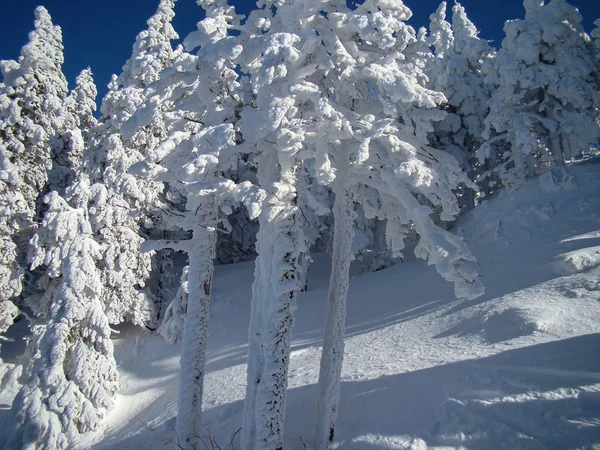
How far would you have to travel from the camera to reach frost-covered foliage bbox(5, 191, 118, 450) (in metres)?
11.8

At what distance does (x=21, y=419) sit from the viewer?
11.7m

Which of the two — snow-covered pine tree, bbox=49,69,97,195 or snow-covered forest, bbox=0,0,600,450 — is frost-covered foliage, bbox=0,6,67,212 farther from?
snow-covered pine tree, bbox=49,69,97,195

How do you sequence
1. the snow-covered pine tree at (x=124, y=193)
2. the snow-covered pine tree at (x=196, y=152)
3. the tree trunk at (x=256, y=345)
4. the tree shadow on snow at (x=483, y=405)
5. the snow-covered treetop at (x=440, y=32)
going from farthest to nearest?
the snow-covered treetop at (x=440, y=32) → the snow-covered pine tree at (x=124, y=193) → the snow-covered pine tree at (x=196, y=152) → the tree trunk at (x=256, y=345) → the tree shadow on snow at (x=483, y=405)

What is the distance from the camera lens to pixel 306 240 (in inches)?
392

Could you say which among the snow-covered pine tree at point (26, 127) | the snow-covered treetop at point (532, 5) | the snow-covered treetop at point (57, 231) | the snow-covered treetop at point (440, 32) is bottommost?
the snow-covered treetop at point (57, 231)

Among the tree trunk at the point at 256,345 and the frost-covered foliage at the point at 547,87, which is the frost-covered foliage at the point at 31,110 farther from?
the frost-covered foliage at the point at 547,87

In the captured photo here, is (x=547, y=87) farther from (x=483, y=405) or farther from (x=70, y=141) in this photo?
(x=70, y=141)

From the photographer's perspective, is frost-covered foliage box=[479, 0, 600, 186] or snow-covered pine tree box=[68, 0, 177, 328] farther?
frost-covered foliage box=[479, 0, 600, 186]

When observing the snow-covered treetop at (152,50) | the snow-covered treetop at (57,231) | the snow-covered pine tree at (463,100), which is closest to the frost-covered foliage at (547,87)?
the snow-covered pine tree at (463,100)

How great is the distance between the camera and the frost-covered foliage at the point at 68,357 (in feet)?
38.7

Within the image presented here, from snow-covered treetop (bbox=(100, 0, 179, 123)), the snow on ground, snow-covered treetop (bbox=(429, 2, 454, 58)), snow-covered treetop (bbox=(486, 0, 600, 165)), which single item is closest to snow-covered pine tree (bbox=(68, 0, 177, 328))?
snow-covered treetop (bbox=(100, 0, 179, 123))

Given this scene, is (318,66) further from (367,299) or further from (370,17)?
(367,299)

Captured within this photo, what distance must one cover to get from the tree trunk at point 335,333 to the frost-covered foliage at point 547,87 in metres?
15.0

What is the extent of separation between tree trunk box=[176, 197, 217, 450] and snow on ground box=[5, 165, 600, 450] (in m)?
0.86
